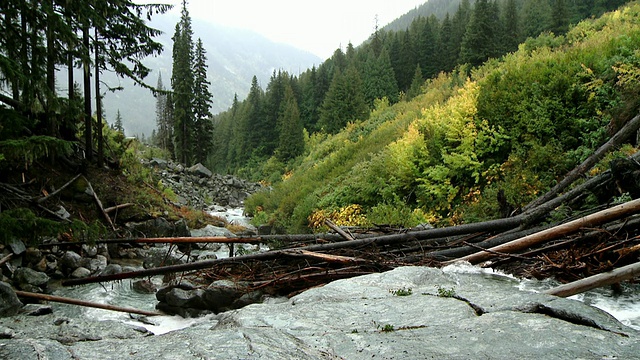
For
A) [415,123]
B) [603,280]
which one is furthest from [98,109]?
[603,280]

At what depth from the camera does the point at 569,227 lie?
16.2 feet

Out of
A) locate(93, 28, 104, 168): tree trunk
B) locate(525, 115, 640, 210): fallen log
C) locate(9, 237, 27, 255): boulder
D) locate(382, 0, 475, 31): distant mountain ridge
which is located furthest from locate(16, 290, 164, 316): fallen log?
locate(382, 0, 475, 31): distant mountain ridge

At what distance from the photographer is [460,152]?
1202 centimetres

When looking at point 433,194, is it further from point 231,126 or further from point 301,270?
point 231,126

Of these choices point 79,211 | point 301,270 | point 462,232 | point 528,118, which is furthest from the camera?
point 79,211

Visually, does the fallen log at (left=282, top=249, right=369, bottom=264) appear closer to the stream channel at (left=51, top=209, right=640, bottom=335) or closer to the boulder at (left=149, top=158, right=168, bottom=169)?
the stream channel at (left=51, top=209, right=640, bottom=335)

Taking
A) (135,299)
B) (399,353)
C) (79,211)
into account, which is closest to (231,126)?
(79,211)

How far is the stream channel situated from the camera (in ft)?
13.2

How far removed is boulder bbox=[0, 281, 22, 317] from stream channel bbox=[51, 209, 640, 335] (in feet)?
2.16

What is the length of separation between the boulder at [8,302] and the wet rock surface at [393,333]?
1.80 metres

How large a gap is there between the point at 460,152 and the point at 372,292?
28.9ft

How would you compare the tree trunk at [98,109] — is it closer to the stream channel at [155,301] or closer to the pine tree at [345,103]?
the stream channel at [155,301]

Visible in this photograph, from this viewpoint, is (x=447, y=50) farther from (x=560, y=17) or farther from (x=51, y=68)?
(x=51, y=68)

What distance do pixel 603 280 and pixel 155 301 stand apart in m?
6.83
